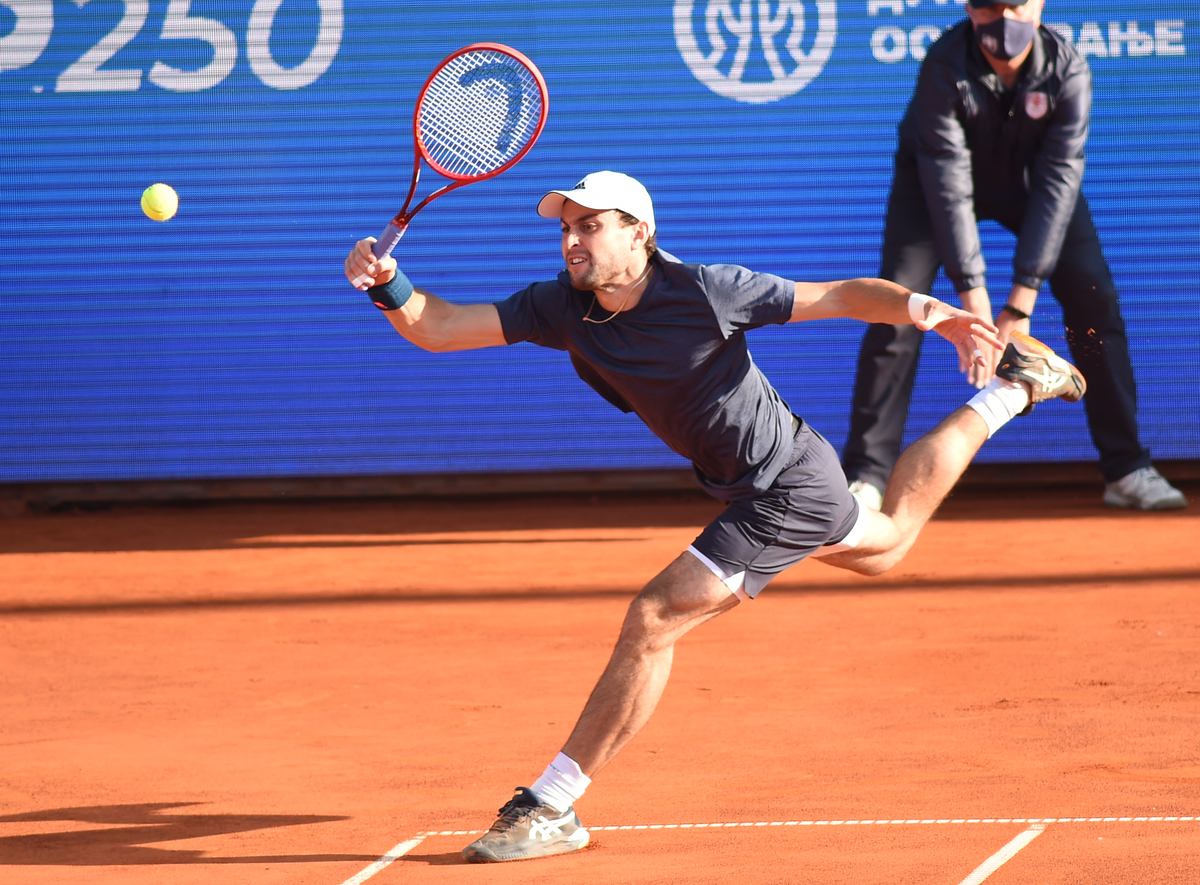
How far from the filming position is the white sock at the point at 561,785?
364 cm

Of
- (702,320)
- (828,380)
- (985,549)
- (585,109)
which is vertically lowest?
(985,549)

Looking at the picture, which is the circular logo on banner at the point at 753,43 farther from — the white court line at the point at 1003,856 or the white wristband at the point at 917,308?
the white court line at the point at 1003,856

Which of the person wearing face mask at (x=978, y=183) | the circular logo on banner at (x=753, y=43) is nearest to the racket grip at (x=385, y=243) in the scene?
the person wearing face mask at (x=978, y=183)

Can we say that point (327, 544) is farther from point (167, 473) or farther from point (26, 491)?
point (26, 491)

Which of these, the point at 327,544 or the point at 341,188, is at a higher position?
the point at 341,188

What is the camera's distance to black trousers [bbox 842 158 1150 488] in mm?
7734

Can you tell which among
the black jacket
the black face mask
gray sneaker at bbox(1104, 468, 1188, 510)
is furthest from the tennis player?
gray sneaker at bbox(1104, 468, 1188, 510)

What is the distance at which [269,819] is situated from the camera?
3984 millimetres

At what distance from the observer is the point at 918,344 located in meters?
Answer: 7.95

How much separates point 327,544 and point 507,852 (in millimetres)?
5565

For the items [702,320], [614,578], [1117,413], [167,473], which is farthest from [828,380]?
[702,320]

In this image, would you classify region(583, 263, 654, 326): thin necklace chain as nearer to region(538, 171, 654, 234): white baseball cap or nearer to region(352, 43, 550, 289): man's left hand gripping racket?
region(538, 171, 654, 234): white baseball cap

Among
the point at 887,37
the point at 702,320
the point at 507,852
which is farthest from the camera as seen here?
the point at 887,37

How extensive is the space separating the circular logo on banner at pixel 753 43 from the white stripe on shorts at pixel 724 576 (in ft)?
21.1
